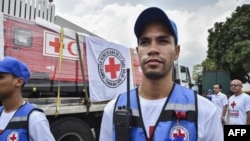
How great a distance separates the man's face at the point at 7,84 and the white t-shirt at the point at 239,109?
4899 millimetres

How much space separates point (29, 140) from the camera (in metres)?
2.25

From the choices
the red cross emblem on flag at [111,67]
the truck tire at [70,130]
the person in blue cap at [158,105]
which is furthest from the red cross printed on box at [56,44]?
the person in blue cap at [158,105]

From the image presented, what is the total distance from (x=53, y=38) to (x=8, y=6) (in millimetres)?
1210

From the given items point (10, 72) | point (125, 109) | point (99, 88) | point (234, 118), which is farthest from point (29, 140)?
point (234, 118)

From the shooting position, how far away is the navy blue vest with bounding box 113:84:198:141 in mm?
1525

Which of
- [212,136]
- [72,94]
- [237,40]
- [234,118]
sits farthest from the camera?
[237,40]

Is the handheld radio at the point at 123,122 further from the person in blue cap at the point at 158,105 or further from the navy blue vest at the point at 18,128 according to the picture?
the navy blue vest at the point at 18,128

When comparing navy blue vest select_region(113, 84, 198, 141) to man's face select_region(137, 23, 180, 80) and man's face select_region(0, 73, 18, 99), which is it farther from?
man's face select_region(0, 73, 18, 99)

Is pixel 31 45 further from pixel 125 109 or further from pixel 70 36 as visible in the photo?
pixel 125 109

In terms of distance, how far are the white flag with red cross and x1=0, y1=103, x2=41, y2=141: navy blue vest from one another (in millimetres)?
3318

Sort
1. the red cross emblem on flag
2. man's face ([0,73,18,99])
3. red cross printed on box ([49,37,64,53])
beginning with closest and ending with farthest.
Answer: man's face ([0,73,18,99]) < red cross printed on box ([49,37,64,53]) < the red cross emblem on flag

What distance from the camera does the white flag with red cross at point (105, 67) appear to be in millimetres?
5711

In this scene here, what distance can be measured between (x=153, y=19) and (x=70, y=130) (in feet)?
12.4

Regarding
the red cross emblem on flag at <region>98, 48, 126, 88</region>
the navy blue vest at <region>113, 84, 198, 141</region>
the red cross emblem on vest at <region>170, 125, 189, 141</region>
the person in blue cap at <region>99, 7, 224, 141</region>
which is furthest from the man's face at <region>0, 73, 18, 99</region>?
the red cross emblem on flag at <region>98, 48, 126, 88</region>
